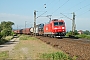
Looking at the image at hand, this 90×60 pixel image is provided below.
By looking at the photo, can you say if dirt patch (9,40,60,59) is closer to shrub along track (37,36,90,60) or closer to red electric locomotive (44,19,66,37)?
shrub along track (37,36,90,60)

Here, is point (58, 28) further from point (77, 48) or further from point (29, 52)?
point (29, 52)

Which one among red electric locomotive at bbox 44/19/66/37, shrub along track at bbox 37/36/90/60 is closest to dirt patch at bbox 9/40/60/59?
shrub along track at bbox 37/36/90/60

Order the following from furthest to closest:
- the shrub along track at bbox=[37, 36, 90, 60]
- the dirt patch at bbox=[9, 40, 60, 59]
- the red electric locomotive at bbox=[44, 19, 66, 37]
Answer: the red electric locomotive at bbox=[44, 19, 66, 37] → the dirt patch at bbox=[9, 40, 60, 59] → the shrub along track at bbox=[37, 36, 90, 60]

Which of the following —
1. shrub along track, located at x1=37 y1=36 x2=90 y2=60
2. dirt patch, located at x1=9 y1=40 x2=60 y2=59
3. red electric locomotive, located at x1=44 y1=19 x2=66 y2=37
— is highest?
red electric locomotive, located at x1=44 y1=19 x2=66 y2=37

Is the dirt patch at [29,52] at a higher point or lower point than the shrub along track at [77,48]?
lower

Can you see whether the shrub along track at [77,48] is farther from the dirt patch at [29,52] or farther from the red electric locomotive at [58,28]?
the red electric locomotive at [58,28]

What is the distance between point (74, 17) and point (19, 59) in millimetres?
42031

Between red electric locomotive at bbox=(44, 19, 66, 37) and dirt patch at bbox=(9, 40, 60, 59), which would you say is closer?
dirt patch at bbox=(9, 40, 60, 59)

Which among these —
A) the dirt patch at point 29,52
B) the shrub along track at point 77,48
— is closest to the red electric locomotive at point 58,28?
the shrub along track at point 77,48

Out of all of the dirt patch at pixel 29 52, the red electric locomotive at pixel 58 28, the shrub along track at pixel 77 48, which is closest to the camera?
the shrub along track at pixel 77 48

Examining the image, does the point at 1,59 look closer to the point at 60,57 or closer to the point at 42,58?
the point at 42,58

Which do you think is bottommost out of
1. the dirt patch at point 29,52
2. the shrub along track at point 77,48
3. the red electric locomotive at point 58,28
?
the dirt patch at point 29,52

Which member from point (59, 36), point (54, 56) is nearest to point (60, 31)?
point (59, 36)

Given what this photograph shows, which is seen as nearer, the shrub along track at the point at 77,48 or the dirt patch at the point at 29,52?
the shrub along track at the point at 77,48
